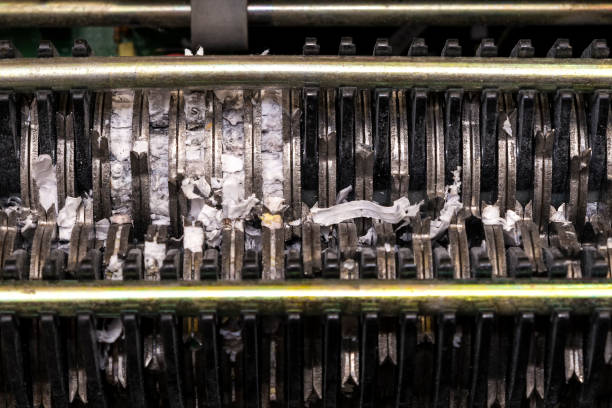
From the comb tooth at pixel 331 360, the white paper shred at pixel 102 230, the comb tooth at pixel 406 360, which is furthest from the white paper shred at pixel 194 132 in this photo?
the comb tooth at pixel 406 360

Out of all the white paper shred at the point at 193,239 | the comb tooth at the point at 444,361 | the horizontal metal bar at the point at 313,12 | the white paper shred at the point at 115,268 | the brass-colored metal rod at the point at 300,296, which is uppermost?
the horizontal metal bar at the point at 313,12

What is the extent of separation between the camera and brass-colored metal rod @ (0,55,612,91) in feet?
8.21

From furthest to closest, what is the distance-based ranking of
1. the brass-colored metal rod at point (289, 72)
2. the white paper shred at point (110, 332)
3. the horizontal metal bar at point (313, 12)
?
the horizontal metal bar at point (313, 12) → the brass-colored metal rod at point (289, 72) → the white paper shred at point (110, 332)

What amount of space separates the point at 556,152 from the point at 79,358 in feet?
4.68

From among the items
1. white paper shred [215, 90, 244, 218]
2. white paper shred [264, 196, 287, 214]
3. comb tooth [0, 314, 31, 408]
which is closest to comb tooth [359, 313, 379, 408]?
white paper shred [264, 196, 287, 214]

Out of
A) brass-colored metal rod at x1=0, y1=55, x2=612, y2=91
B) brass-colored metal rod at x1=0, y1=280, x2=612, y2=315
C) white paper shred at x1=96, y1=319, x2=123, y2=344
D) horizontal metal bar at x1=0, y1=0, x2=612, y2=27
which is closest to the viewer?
brass-colored metal rod at x1=0, y1=280, x2=612, y2=315

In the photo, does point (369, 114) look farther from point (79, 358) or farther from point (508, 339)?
point (79, 358)

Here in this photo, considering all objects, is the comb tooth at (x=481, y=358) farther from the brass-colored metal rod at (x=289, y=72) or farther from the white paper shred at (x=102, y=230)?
the white paper shred at (x=102, y=230)

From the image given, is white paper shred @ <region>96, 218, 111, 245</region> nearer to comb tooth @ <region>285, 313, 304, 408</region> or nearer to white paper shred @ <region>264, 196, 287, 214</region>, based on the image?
white paper shred @ <region>264, 196, 287, 214</region>

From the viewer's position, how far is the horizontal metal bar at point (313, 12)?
276 cm

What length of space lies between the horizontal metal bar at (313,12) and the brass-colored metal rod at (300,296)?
2.90 ft

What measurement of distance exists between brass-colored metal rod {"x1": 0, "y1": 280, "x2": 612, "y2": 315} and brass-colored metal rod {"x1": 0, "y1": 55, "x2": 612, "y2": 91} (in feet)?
1.87

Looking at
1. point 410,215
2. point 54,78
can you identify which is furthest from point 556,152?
point 54,78

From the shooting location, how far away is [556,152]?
260 cm
